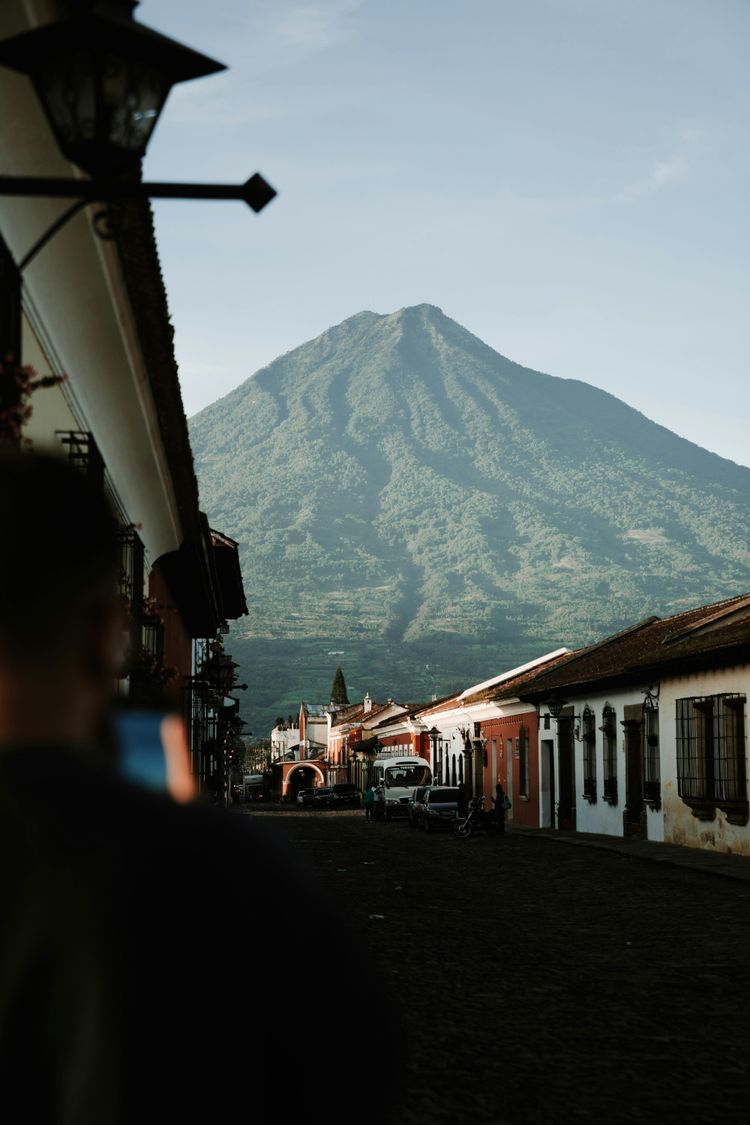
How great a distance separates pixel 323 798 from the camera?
2758 inches

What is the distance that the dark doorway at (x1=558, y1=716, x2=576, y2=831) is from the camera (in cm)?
3431

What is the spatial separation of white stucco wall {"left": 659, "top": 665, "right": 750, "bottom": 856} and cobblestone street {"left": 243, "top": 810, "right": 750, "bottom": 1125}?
157 inches

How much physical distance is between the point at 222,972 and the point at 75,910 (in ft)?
0.49

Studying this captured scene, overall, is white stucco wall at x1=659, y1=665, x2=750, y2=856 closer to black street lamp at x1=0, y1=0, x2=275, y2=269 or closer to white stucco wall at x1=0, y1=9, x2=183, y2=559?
white stucco wall at x1=0, y1=9, x2=183, y2=559

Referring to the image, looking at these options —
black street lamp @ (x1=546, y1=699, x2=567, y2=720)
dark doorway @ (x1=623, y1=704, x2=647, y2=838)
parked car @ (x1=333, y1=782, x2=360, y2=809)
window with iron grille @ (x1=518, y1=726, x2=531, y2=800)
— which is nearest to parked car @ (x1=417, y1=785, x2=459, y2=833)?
window with iron grille @ (x1=518, y1=726, x2=531, y2=800)

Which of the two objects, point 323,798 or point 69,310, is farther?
point 323,798

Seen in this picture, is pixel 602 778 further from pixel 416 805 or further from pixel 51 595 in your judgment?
pixel 51 595

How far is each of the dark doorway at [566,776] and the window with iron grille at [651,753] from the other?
5.86m

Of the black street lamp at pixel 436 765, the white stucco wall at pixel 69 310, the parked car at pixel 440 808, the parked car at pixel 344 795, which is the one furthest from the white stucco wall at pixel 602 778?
the parked car at pixel 344 795

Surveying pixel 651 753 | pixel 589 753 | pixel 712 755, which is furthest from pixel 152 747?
pixel 589 753

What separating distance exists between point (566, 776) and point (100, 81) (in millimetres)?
31365

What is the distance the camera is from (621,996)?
29.3 feet

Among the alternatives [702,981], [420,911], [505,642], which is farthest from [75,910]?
[505,642]

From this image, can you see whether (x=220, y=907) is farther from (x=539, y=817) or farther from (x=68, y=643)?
(x=539, y=817)
